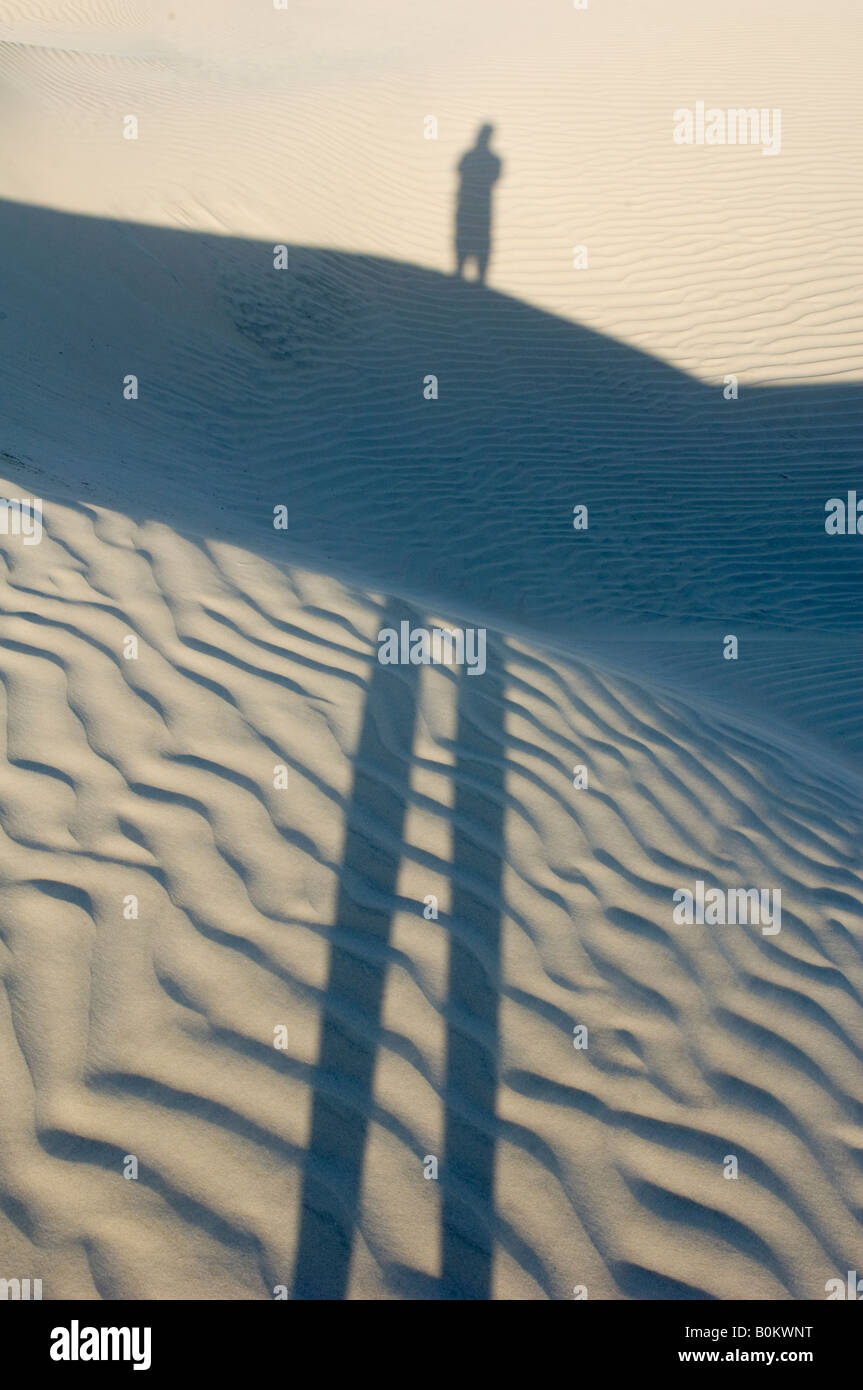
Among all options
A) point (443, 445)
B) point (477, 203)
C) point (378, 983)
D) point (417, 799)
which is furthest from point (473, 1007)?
point (477, 203)

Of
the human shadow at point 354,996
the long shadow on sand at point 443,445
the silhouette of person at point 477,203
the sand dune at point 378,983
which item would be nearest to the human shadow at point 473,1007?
the sand dune at point 378,983

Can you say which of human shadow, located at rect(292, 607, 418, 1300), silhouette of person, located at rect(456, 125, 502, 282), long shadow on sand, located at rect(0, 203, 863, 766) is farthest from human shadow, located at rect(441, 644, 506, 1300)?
silhouette of person, located at rect(456, 125, 502, 282)

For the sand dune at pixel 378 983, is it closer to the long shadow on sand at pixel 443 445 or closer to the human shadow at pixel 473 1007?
the human shadow at pixel 473 1007

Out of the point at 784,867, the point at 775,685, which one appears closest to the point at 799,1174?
the point at 784,867

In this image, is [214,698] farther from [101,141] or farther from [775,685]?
[101,141]

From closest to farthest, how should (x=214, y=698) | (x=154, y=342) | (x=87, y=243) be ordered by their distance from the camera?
1. (x=214, y=698)
2. (x=154, y=342)
3. (x=87, y=243)

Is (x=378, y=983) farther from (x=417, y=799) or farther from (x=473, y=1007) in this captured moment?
(x=417, y=799)

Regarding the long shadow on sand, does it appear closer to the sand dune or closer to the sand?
the sand
